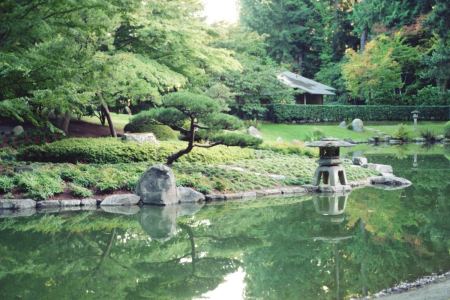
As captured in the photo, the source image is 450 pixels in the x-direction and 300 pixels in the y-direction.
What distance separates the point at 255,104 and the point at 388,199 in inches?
895

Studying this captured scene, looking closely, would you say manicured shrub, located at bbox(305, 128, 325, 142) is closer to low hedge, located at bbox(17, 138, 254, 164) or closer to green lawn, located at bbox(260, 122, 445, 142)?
green lawn, located at bbox(260, 122, 445, 142)

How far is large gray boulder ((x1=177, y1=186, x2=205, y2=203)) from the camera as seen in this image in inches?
551

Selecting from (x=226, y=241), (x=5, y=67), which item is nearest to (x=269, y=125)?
(x=226, y=241)

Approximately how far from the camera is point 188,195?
14055mm

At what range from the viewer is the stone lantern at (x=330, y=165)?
604 inches

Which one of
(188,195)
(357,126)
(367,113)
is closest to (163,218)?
(188,195)

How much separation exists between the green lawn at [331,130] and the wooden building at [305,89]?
4.24 m

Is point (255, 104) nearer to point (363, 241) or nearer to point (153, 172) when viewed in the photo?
point (153, 172)

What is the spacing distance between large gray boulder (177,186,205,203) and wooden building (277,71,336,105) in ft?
86.7

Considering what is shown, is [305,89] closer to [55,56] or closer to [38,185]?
[38,185]

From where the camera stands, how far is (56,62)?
8211mm

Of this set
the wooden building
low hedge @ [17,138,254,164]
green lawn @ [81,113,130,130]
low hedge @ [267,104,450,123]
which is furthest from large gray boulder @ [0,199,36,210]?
low hedge @ [267,104,450,123]

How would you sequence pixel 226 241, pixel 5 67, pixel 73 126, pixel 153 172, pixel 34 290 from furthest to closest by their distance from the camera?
pixel 73 126
pixel 153 172
pixel 226 241
pixel 5 67
pixel 34 290

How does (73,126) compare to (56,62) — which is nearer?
(56,62)
